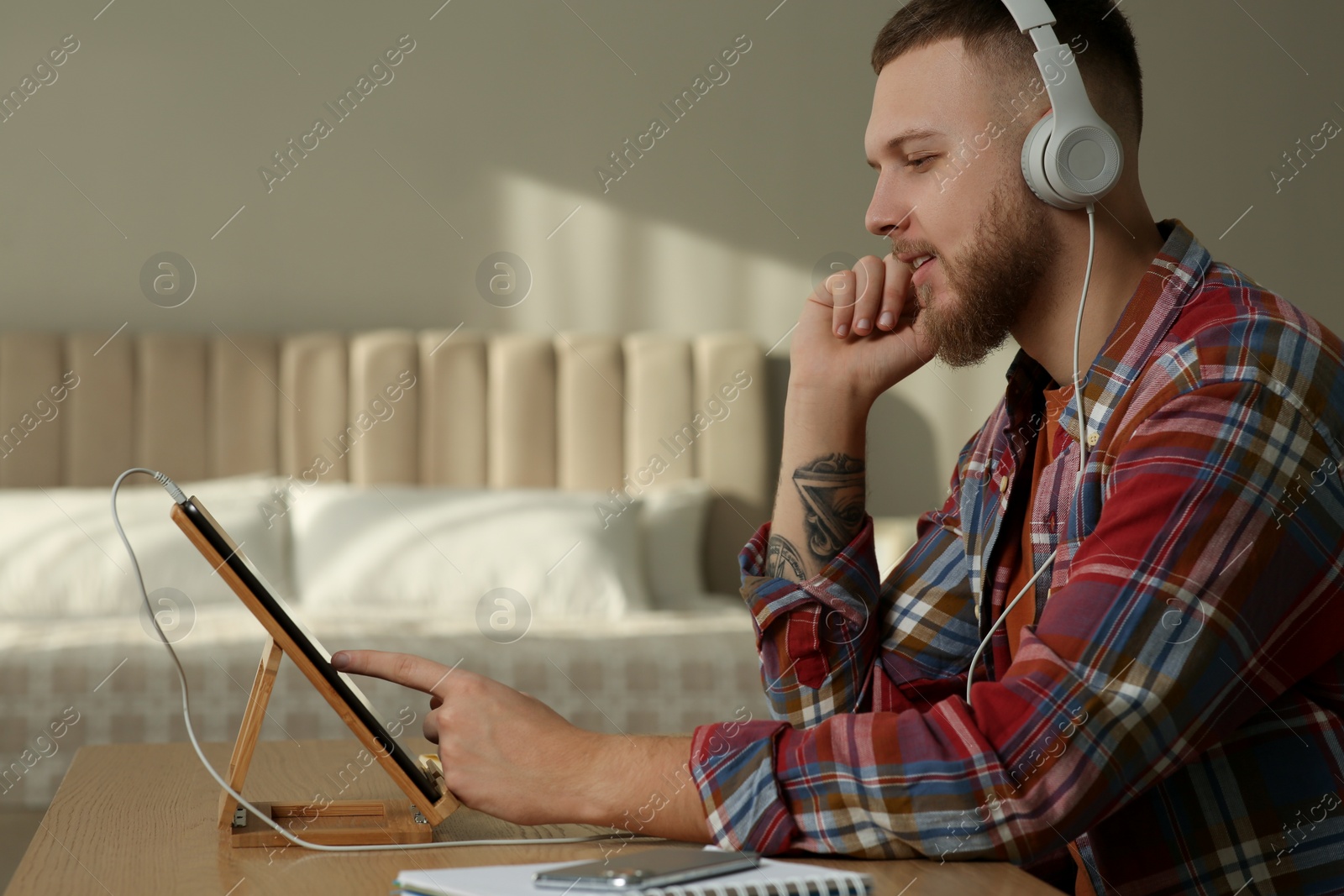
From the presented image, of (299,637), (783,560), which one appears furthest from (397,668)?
(783,560)

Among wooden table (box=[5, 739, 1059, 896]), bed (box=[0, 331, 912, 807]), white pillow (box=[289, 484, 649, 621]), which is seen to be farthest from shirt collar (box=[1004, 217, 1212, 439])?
white pillow (box=[289, 484, 649, 621])


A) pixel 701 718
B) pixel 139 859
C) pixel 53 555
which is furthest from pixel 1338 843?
pixel 53 555

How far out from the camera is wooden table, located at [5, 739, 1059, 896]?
745 millimetres

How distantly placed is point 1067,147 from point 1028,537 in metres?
0.35

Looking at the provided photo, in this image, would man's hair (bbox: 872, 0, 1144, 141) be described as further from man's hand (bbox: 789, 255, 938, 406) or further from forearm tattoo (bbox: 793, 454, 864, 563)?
forearm tattoo (bbox: 793, 454, 864, 563)

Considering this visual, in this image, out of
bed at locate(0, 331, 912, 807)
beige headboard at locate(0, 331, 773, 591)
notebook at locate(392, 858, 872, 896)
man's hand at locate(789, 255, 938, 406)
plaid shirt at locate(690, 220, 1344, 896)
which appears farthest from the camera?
beige headboard at locate(0, 331, 773, 591)

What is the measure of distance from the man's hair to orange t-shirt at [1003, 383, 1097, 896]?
0.25 m

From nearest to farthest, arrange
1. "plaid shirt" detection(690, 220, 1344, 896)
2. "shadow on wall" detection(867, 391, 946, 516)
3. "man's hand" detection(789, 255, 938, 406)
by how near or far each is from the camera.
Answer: "plaid shirt" detection(690, 220, 1344, 896)
"man's hand" detection(789, 255, 938, 406)
"shadow on wall" detection(867, 391, 946, 516)

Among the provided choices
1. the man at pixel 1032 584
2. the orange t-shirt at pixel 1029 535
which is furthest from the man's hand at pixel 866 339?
the orange t-shirt at pixel 1029 535

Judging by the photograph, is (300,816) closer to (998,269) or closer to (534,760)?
→ (534,760)

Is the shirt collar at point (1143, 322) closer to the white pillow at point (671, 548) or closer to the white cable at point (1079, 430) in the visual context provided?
the white cable at point (1079, 430)

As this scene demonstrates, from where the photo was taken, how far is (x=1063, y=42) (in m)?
1.14

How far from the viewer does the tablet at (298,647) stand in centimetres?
82

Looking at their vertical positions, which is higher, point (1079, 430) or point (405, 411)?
point (405, 411)
